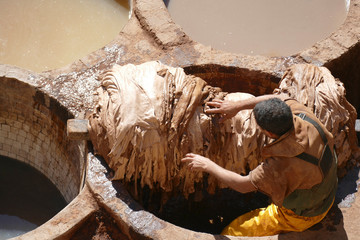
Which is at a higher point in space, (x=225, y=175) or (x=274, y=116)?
(x=274, y=116)

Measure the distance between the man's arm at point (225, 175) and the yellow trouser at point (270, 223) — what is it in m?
0.53

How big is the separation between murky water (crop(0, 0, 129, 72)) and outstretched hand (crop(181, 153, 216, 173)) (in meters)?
3.16

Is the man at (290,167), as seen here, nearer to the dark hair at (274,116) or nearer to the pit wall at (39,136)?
the dark hair at (274,116)

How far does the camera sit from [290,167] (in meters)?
4.81

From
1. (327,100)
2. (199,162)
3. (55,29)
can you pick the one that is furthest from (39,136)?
(327,100)

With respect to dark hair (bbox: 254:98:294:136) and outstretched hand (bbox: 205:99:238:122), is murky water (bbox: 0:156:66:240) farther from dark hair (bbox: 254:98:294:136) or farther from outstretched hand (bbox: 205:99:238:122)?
dark hair (bbox: 254:98:294:136)

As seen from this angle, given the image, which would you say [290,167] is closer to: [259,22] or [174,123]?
[174,123]

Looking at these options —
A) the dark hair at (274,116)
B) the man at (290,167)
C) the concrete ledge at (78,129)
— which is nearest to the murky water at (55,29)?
the concrete ledge at (78,129)

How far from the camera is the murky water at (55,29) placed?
7.92m

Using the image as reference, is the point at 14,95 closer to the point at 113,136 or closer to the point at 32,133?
the point at 32,133

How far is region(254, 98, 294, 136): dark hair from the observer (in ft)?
15.0

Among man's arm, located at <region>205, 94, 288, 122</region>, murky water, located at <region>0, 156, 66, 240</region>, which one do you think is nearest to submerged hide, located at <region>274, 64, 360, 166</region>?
man's arm, located at <region>205, 94, 288, 122</region>

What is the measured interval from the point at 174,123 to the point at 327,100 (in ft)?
4.05

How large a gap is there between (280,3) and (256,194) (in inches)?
109
